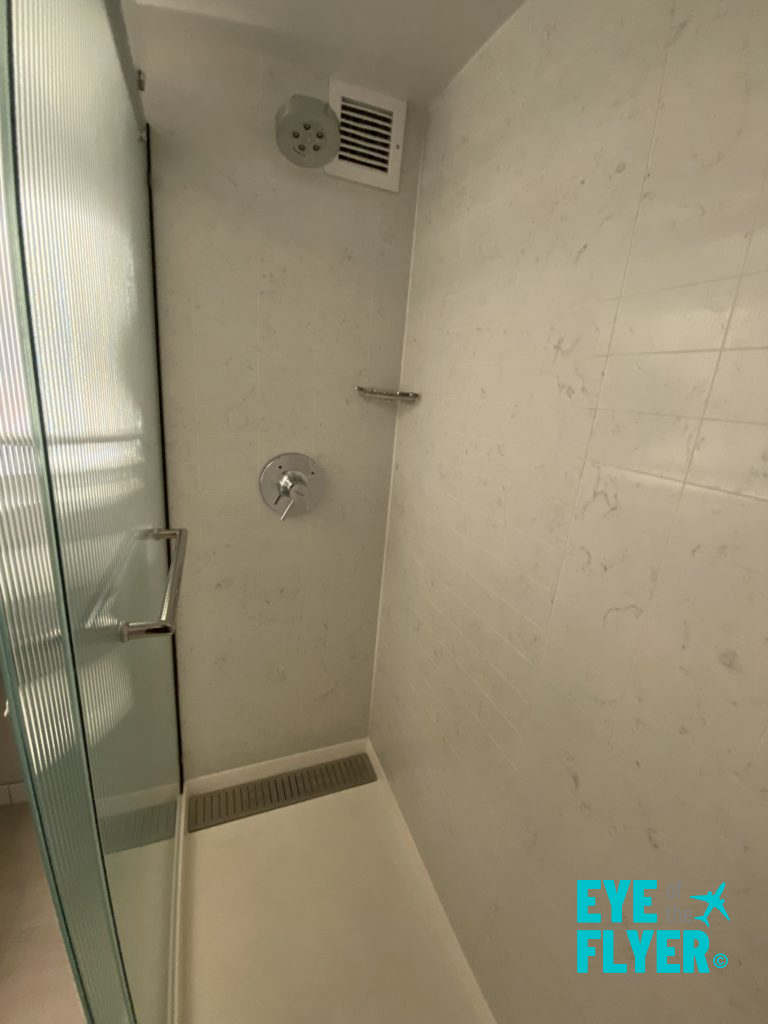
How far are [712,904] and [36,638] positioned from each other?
0.83 metres

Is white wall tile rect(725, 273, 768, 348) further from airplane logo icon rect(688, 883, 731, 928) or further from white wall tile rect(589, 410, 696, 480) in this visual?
airplane logo icon rect(688, 883, 731, 928)

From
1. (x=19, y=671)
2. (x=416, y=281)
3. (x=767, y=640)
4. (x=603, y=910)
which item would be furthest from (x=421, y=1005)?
(x=416, y=281)

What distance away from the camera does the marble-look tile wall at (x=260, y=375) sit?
1019mm

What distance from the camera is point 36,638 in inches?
12.2

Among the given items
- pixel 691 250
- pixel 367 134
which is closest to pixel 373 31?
pixel 367 134

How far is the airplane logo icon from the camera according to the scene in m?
0.52

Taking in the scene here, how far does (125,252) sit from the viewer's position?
28.4 inches

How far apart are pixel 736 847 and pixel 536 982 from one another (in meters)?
0.63

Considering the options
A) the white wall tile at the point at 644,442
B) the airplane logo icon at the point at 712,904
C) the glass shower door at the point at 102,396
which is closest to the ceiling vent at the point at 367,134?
the glass shower door at the point at 102,396

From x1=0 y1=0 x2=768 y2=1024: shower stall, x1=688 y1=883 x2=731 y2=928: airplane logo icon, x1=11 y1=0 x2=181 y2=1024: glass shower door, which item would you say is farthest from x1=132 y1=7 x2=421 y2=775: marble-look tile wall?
x1=688 y1=883 x2=731 y2=928: airplane logo icon

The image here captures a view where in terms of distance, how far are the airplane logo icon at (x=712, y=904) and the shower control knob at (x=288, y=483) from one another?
3.77 feet

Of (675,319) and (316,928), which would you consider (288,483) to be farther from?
(316,928)

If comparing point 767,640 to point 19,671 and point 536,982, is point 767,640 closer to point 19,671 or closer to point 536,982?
point 19,671

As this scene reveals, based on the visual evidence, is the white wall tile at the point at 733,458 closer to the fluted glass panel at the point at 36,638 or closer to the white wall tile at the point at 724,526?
the white wall tile at the point at 724,526
